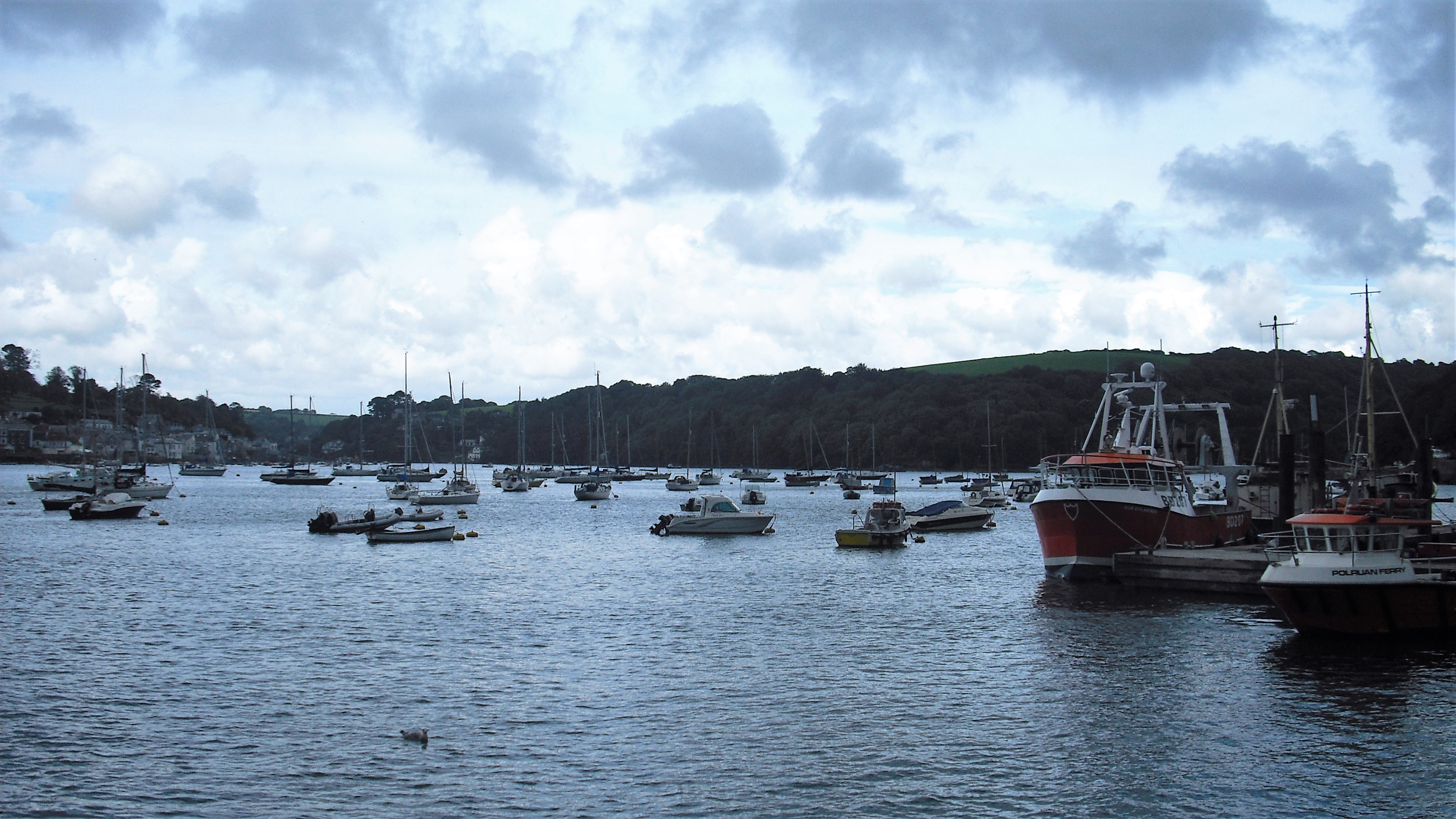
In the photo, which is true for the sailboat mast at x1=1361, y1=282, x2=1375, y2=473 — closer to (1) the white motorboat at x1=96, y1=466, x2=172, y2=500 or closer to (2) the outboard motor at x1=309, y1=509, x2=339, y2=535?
(2) the outboard motor at x1=309, y1=509, x2=339, y2=535

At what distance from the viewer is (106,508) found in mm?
102250

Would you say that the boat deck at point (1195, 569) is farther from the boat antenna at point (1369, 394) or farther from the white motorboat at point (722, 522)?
the white motorboat at point (722, 522)

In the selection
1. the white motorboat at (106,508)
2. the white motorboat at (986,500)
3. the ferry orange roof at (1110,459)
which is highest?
the ferry orange roof at (1110,459)

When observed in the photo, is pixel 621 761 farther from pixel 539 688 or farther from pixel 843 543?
pixel 843 543

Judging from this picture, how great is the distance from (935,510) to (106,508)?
75.7 m

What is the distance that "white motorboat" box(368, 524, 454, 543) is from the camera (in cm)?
7569

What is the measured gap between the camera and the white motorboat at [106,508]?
328 ft

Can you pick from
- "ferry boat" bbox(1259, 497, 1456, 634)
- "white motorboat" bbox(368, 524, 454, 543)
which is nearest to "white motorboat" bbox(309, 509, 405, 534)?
"white motorboat" bbox(368, 524, 454, 543)

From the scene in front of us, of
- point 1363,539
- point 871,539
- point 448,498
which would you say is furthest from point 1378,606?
point 448,498

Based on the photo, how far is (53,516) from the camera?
105750mm

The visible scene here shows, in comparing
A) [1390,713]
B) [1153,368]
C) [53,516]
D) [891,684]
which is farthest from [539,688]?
Result: [53,516]

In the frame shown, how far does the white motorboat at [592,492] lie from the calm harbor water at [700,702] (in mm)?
95536

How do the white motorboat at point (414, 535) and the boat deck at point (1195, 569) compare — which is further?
the white motorboat at point (414, 535)

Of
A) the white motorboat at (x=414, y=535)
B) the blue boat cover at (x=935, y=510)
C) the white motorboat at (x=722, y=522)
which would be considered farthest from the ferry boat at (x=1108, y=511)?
the white motorboat at (x=414, y=535)
